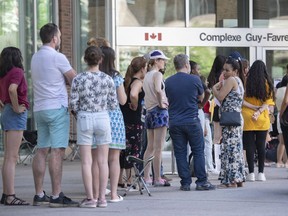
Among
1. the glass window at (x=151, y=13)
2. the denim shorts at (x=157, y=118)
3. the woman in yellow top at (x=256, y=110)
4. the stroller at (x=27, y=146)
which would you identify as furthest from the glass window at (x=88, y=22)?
the denim shorts at (x=157, y=118)

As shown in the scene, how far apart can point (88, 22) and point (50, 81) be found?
11.0m

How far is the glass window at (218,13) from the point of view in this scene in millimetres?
22656

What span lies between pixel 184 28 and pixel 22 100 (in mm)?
11714

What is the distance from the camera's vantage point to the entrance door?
76.2ft

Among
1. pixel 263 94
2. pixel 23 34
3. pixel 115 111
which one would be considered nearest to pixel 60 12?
pixel 23 34

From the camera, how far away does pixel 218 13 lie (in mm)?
22891

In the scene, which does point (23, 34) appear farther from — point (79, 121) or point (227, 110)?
point (79, 121)

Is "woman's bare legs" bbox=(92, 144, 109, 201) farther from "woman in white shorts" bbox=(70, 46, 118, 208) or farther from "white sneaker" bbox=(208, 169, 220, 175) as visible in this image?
"white sneaker" bbox=(208, 169, 220, 175)

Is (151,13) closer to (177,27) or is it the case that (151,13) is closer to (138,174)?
(177,27)

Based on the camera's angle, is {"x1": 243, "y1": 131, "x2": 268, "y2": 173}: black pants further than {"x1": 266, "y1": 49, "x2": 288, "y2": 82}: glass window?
No

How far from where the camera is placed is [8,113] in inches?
440

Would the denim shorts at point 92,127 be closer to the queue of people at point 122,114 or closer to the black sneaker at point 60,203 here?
the queue of people at point 122,114

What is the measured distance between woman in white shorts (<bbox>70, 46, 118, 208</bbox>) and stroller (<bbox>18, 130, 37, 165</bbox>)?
7.72 m

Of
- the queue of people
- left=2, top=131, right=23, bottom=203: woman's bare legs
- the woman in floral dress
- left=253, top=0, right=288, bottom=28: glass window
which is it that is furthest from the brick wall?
left=2, top=131, right=23, bottom=203: woman's bare legs
